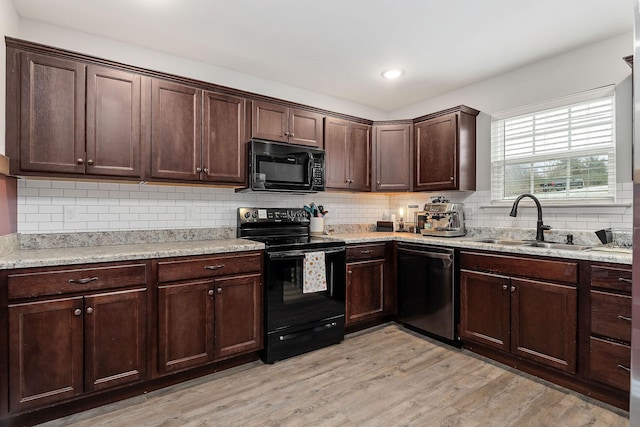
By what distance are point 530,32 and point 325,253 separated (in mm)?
2357

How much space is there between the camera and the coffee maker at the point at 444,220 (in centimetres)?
343

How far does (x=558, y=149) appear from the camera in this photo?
9.79 ft

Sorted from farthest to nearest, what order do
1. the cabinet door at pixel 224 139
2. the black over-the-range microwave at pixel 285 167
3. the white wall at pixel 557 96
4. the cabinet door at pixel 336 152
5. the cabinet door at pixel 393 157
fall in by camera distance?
the cabinet door at pixel 393 157 → the cabinet door at pixel 336 152 → the black over-the-range microwave at pixel 285 167 → the cabinet door at pixel 224 139 → the white wall at pixel 557 96

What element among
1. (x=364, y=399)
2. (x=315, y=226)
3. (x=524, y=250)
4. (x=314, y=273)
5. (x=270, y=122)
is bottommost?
(x=364, y=399)

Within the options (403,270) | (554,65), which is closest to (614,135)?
(554,65)

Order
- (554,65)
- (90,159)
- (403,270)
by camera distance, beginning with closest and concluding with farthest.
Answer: (90,159), (554,65), (403,270)

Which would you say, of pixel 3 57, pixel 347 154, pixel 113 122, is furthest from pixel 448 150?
pixel 3 57

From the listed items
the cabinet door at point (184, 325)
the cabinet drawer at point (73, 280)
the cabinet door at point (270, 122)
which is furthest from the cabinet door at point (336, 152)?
the cabinet drawer at point (73, 280)

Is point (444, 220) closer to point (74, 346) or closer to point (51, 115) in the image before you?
point (74, 346)

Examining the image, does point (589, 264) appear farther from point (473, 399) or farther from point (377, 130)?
point (377, 130)

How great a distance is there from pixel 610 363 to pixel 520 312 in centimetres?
57

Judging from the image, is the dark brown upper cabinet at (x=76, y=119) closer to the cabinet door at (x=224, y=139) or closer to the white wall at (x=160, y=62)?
the white wall at (x=160, y=62)

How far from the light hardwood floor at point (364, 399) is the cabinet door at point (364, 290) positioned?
1.73ft

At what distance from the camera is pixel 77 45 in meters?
2.54
